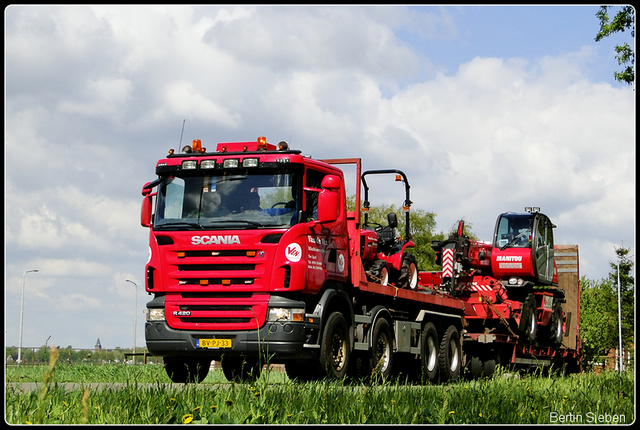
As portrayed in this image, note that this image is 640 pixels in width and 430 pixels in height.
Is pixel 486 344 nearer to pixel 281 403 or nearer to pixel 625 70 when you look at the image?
pixel 625 70

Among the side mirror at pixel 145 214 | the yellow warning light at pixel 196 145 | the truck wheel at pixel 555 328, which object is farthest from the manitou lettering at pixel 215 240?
the truck wheel at pixel 555 328

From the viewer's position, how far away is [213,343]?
1064cm

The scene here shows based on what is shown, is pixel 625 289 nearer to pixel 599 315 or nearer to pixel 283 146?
pixel 599 315

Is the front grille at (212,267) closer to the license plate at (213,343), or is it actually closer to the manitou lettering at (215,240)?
the manitou lettering at (215,240)

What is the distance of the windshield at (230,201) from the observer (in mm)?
10711

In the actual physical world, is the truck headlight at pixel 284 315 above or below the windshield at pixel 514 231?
below

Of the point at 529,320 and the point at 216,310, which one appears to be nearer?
the point at 216,310

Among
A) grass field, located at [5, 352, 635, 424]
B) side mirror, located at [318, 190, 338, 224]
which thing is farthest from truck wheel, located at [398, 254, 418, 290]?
grass field, located at [5, 352, 635, 424]

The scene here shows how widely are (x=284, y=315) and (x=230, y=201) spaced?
1.75 meters

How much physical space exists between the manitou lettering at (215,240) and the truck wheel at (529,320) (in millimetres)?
9327

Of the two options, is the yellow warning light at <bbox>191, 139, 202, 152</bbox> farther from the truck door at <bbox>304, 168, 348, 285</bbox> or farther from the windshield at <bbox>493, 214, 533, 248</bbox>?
the windshield at <bbox>493, 214, 533, 248</bbox>

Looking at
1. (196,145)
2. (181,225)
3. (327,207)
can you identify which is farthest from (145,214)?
(327,207)

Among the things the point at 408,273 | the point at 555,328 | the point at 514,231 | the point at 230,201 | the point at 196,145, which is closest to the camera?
the point at 230,201

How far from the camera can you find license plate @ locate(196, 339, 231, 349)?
1057 cm
